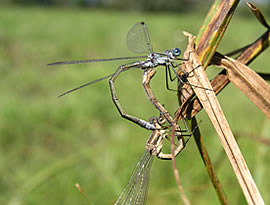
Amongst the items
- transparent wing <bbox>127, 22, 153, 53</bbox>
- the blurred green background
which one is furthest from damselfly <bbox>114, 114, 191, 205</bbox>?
transparent wing <bbox>127, 22, 153, 53</bbox>

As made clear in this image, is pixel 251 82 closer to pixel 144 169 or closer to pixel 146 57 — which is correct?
pixel 146 57

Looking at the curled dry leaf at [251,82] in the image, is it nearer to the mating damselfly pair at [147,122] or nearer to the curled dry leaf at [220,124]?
the curled dry leaf at [220,124]

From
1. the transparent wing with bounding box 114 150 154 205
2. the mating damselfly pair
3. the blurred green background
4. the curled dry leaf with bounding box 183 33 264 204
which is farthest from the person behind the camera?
the blurred green background

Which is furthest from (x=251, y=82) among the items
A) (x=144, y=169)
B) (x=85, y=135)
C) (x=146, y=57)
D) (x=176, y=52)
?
(x=85, y=135)

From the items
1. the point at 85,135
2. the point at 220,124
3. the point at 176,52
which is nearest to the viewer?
the point at 220,124

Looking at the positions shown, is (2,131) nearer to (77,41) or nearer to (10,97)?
(10,97)


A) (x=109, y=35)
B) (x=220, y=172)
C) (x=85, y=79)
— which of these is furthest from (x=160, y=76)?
(x=109, y=35)

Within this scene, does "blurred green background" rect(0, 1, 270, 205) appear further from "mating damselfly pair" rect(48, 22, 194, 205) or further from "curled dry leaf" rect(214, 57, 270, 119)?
"curled dry leaf" rect(214, 57, 270, 119)

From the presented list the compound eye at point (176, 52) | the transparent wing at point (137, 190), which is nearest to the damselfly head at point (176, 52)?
the compound eye at point (176, 52)
